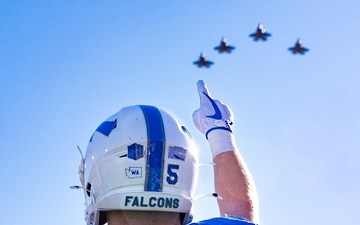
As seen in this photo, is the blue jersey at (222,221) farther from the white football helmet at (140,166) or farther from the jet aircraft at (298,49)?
the jet aircraft at (298,49)

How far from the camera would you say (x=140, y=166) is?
4.52 meters

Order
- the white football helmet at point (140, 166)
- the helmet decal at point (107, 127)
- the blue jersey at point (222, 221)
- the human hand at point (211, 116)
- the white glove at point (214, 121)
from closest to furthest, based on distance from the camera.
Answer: the blue jersey at point (222, 221) < the white football helmet at point (140, 166) < the helmet decal at point (107, 127) < the white glove at point (214, 121) < the human hand at point (211, 116)

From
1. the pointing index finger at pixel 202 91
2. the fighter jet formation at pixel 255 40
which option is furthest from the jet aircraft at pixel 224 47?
the pointing index finger at pixel 202 91

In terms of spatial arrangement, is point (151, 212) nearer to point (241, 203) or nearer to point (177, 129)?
point (177, 129)

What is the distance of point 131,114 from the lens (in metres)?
4.86

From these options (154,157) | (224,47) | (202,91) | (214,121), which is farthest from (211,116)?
(224,47)

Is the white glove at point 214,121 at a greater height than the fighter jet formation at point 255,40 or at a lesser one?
lesser

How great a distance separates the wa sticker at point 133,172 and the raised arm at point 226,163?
135 centimetres

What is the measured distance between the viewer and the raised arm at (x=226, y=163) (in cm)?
556

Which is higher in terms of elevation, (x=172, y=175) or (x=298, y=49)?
(x=298, y=49)

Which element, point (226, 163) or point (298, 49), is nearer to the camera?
point (226, 163)

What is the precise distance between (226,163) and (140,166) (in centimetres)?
181

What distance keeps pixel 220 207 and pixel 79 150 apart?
1639 millimetres

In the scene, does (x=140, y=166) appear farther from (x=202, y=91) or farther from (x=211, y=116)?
(x=202, y=91)
